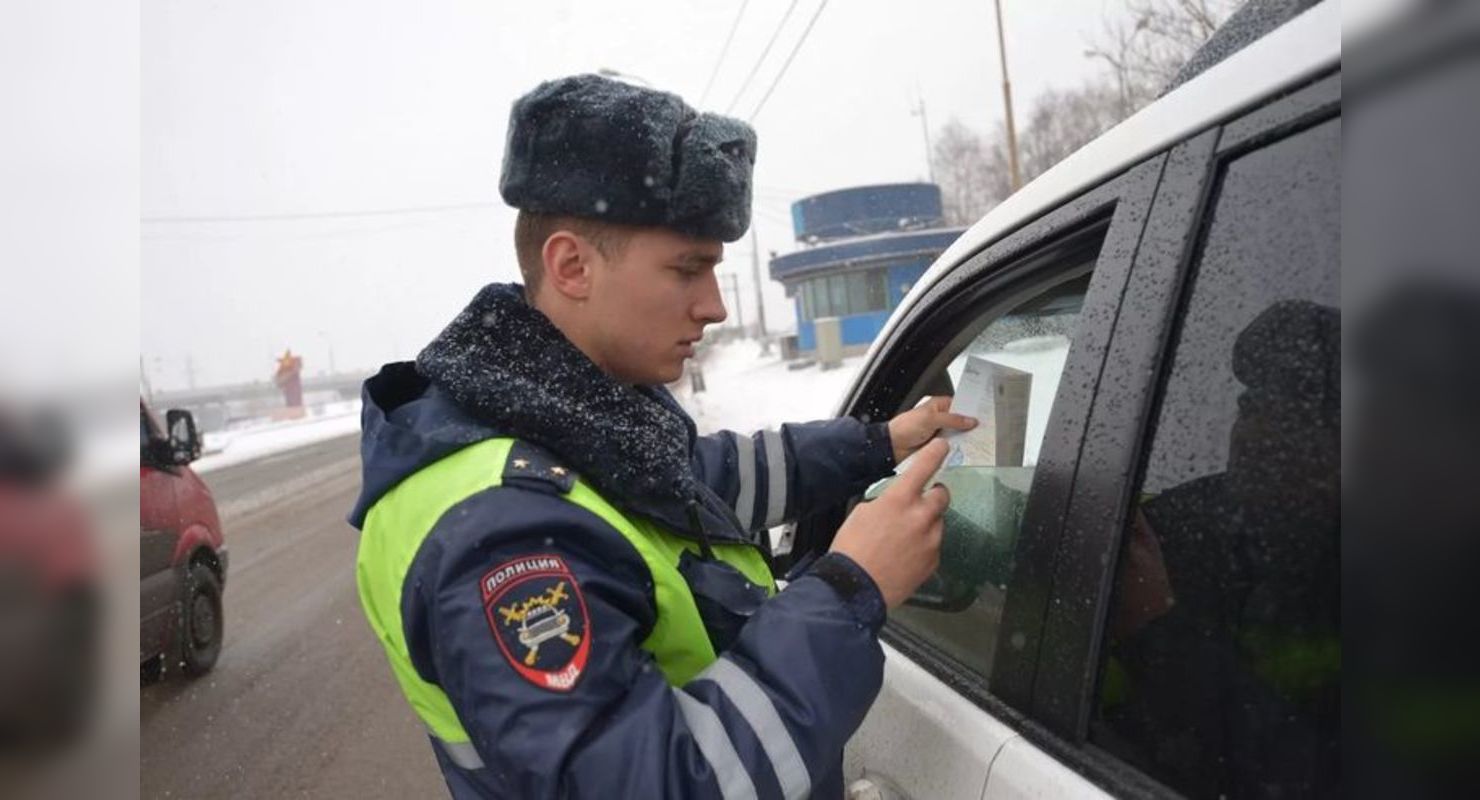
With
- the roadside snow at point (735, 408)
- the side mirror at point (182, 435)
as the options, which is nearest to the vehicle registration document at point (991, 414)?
the roadside snow at point (735, 408)

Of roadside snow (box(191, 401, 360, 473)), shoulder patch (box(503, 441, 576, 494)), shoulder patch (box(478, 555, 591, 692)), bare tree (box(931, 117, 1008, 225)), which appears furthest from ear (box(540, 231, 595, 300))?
bare tree (box(931, 117, 1008, 225))

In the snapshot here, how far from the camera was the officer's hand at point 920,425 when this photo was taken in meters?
1.80

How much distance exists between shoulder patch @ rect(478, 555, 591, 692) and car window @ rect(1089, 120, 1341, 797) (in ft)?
1.86

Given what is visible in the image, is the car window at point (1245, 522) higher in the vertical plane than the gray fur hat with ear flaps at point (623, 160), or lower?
lower

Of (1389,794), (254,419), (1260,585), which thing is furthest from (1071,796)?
(254,419)

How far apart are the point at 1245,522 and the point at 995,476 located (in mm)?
747

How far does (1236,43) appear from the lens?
3.34ft

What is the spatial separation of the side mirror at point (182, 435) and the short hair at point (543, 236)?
4.49m

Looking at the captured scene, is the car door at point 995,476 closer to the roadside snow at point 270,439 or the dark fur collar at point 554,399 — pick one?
the dark fur collar at point 554,399

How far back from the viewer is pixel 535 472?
117cm

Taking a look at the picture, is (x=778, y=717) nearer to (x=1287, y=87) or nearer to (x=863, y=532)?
(x=863, y=532)

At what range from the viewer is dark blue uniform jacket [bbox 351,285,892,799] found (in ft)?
3.32

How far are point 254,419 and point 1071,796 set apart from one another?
55.3 metres

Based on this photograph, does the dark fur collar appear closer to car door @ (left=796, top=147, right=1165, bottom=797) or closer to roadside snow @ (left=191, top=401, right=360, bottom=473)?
car door @ (left=796, top=147, right=1165, bottom=797)
